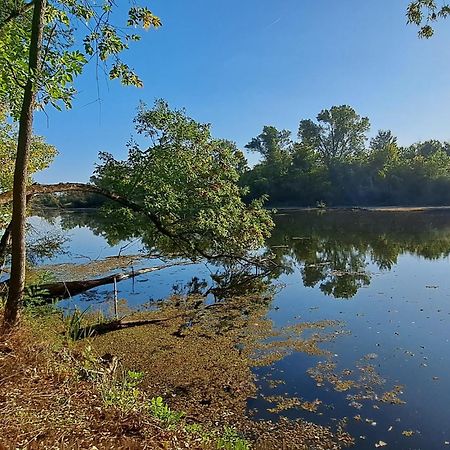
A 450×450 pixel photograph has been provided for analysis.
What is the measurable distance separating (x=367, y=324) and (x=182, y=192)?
5722 mm

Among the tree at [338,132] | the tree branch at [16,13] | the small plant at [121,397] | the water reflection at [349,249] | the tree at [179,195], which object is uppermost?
the tree at [338,132]

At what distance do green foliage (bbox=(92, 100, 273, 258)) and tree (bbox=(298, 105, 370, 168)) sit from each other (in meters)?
67.0

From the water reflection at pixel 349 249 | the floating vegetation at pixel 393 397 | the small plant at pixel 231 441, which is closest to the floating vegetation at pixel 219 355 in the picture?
the small plant at pixel 231 441

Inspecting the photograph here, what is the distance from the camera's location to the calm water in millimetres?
5609

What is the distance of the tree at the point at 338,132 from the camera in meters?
75.3

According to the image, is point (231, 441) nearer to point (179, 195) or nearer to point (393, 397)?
point (393, 397)

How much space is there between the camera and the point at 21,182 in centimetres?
457

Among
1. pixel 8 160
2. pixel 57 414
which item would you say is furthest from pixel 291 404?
pixel 8 160

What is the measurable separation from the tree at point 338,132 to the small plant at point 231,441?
239 ft

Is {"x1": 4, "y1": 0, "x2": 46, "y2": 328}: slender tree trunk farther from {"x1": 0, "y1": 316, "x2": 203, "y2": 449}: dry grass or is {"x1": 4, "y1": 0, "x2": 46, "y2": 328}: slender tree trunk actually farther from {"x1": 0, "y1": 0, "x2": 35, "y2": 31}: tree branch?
{"x1": 0, "y1": 316, "x2": 203, "y2": 449}: dry grass

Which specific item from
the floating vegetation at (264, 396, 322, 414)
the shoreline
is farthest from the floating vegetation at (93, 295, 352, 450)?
the shoreline

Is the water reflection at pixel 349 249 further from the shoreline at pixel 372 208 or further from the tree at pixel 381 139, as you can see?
the tree at pixel 381 139

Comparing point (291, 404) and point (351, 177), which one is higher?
point (351, 177)

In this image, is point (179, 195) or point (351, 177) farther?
point (351, 177)
